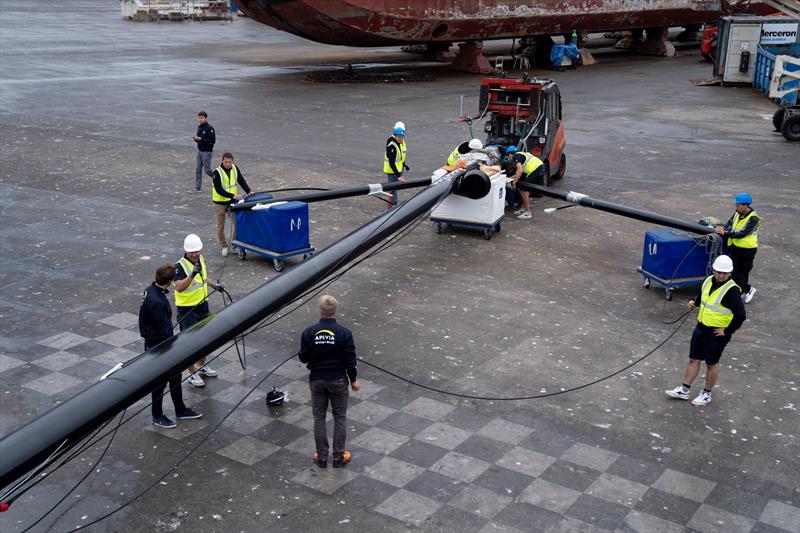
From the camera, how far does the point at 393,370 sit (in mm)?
10266

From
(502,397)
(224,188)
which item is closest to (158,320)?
(502,397)

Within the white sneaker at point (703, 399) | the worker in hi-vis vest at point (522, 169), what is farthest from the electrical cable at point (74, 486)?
the worker in hi-vis vest at point (522, 169)

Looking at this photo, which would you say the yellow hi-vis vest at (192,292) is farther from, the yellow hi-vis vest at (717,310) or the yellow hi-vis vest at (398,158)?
the yellow hi-vis vest at (398,158)

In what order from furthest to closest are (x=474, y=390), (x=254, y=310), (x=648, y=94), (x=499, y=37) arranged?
(x=499, y=37), (x=648, y=94), (x=474, y=390), (x=254, y=310)

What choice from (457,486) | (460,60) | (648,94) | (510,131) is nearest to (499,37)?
(460,60)

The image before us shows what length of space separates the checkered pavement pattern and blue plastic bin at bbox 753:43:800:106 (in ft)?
78.9

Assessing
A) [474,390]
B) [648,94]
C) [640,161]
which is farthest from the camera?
[648,94]

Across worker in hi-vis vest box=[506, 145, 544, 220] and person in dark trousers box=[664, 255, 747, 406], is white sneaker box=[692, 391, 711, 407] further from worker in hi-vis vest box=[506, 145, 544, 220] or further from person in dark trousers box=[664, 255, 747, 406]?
worker in hi-vis vest box=[506, 145, 544, 220]

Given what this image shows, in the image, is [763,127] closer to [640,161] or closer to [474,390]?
[640,161]

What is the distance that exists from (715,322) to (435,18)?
92.8 feet

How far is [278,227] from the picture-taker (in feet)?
44.7

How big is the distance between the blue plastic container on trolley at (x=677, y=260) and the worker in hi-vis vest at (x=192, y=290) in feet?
22.0

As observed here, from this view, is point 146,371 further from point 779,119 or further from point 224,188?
point 779,119

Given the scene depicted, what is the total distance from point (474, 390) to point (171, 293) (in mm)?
5101
